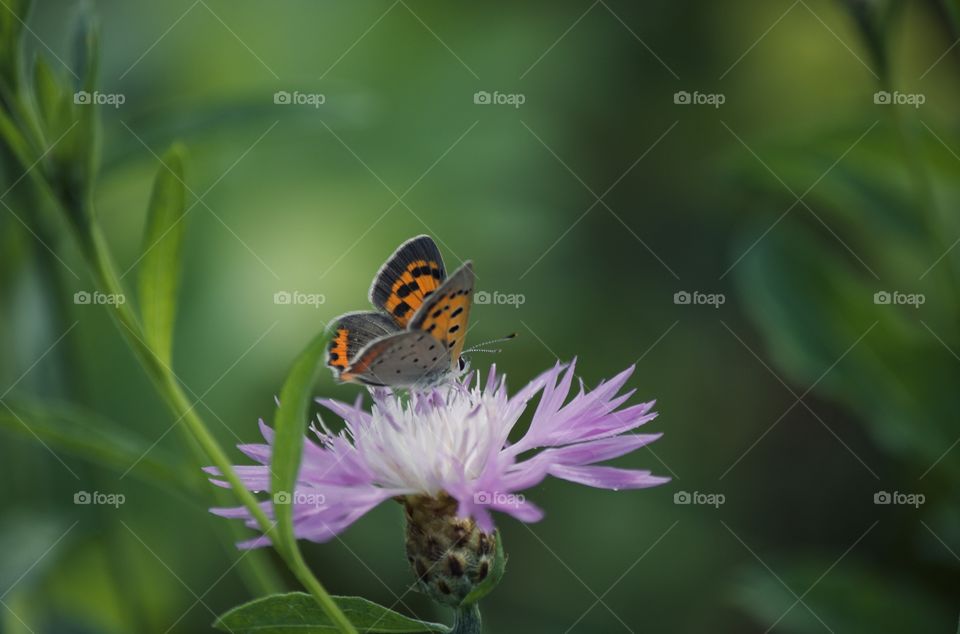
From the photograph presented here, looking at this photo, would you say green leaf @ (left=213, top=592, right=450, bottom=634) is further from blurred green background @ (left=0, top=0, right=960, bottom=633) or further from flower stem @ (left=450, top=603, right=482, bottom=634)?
blurred green background @ (left=0, top=0, right=960, bottom=633)

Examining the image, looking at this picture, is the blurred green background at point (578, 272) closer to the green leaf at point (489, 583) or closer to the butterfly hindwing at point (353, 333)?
the butterfly hindwing at point (353, 333)

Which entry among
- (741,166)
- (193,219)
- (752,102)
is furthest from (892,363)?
(193,219)

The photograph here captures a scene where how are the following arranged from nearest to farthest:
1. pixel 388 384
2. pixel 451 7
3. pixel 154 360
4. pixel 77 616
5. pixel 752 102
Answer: pixel 154 360, pixel 388 384, pixel 77 616, pixel 752 102, pixel 451 7

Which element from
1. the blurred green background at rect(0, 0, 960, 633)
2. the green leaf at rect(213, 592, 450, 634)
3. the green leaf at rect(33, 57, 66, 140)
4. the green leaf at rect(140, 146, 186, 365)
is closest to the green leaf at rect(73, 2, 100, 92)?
the green leaf at rect(33, 57, 66, 140)

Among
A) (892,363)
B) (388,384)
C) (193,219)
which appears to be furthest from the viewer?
(193,219)

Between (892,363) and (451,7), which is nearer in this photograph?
(892,363)

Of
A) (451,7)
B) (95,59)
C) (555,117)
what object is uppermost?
(451,7)

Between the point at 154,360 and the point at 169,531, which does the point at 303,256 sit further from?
the point at 154,360

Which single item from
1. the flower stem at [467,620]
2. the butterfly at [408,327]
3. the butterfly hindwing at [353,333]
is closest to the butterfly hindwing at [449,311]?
the butterfly at [408,327]

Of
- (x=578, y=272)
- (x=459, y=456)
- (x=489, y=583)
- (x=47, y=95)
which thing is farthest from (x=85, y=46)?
(x=578, y=272)
